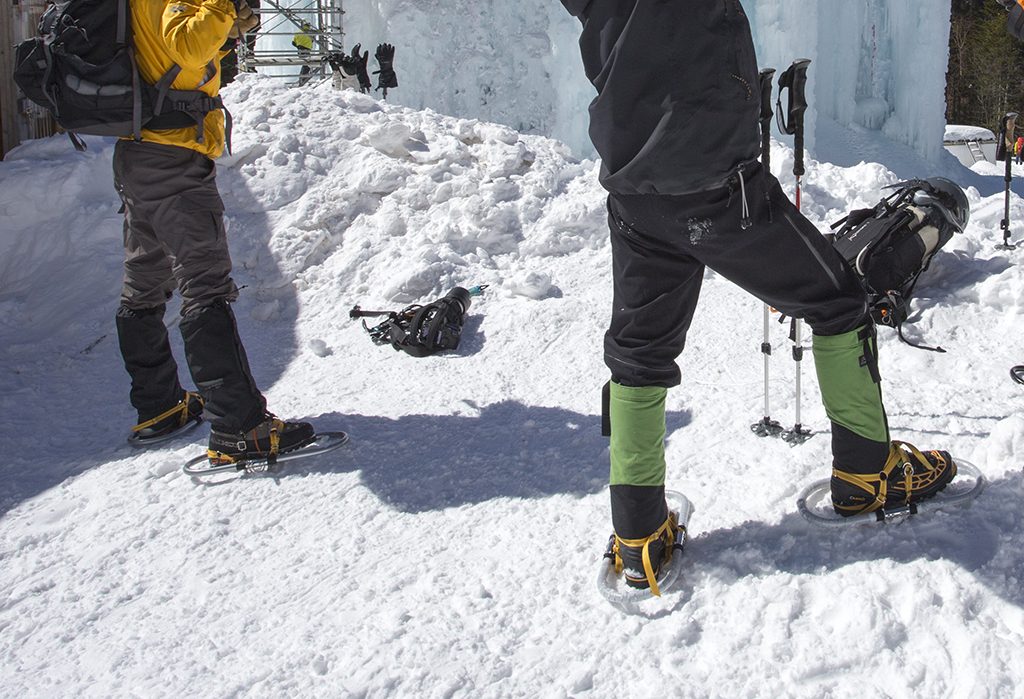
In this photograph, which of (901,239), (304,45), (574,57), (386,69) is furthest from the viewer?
(574,57)

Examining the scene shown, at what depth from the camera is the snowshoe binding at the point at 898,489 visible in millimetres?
2029

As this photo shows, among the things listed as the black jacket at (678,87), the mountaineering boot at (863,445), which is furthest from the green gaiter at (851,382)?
the black jacket at (678,87)

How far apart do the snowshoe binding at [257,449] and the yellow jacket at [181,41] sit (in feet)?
3.54

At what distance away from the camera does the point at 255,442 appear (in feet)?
9.95

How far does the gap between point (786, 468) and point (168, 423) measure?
248 cm

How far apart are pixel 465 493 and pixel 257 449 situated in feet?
2.82

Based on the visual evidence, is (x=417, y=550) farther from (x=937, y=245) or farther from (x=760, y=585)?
(x=937, y=245)

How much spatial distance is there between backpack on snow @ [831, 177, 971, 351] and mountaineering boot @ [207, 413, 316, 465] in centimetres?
240

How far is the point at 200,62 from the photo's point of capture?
9.50ft

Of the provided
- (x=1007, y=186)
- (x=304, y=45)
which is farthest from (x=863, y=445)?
(x=304, y=45)

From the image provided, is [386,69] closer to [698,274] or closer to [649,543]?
[698,274]

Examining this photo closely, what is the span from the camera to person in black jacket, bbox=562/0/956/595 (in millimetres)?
1761

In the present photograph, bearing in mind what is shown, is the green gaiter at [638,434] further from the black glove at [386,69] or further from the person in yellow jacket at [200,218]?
the black glove at [386,69]

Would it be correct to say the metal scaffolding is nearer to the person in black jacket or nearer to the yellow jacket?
the yellow jacket
